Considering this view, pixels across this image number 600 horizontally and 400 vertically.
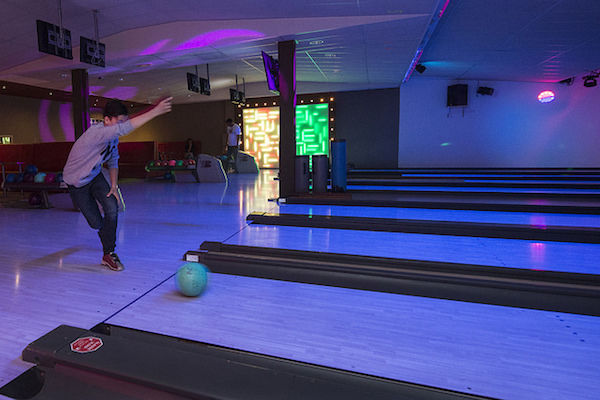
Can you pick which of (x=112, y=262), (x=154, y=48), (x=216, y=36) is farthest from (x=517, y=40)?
(x=112, y=262)

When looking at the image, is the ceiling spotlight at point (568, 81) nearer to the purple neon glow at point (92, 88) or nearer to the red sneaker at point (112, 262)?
the red sneaker at point (112, 262)

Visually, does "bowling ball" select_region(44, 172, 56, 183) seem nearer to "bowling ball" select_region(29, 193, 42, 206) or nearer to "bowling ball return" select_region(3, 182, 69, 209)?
"bowling ball return" select_region(3, 182, 69, 209)

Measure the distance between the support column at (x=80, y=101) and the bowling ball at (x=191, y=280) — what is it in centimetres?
577

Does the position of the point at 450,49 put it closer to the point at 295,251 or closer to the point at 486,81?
the point at 486,81

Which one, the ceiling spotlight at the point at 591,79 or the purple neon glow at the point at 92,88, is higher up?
the purple neon glow at the point at 92,88

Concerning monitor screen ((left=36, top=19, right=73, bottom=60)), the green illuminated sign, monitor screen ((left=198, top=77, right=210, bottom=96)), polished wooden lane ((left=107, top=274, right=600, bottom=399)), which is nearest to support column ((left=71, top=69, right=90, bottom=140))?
monitor screen ((left=36, top=19, right=73, bottom=60))

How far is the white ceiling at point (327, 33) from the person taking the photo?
5059 millimetres

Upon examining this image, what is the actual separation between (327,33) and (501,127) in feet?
25.8

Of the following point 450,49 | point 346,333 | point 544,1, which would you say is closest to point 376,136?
point 450,49

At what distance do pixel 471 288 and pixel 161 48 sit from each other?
6574 millimetres

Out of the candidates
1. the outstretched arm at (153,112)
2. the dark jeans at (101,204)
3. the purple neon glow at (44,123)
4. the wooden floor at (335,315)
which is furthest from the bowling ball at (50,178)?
the purple neon glow at (44,123)

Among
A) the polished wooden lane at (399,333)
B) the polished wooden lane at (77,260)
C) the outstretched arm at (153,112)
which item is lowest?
the polished wooden lane at (399,333)

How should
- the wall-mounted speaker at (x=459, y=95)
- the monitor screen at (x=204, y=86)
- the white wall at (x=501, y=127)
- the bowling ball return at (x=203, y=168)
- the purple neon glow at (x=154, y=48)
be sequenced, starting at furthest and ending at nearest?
the wall-mounted speaker at (x=459, y=95), the white wall at (x=501, y=127), the monitor screen at (x=204, y=86), the bowling ball return at (x=203, y=168), the purple neon glow at (x=154, y=48)

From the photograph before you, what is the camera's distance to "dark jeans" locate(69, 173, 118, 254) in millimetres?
2398
